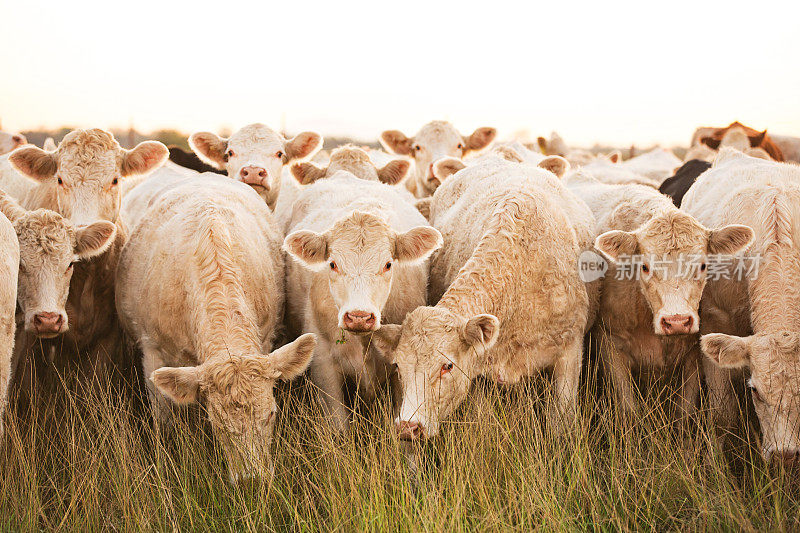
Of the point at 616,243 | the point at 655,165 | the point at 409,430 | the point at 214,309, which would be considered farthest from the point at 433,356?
the point at 655,165

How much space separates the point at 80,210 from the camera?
6.10 m

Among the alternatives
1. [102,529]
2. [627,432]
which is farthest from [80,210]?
[627,432]

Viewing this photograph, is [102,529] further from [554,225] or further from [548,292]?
[554,225]

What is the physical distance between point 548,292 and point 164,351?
269cm

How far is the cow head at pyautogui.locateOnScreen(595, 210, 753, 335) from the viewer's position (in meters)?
5.06

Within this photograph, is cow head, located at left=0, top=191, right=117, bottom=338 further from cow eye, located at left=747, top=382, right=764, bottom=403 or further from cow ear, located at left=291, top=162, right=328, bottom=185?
cow eye, located at left=747, top=382, right=764, bottom=403

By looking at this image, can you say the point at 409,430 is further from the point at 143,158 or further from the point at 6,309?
the point at 143,158

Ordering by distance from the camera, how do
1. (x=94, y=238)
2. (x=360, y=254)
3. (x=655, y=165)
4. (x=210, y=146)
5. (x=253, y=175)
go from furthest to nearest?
(x=655, y=165) < (x=210, y=146) < (x=253, y=175) < (x=94, y=238) < (x=360, y=254)

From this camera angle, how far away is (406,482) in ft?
14.2

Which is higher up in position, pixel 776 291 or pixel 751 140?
pixel 776 291

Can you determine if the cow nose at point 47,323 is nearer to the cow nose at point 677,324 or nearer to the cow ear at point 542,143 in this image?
the cow nose at point 677,324

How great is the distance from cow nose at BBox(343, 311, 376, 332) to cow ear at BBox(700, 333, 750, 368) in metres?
2.11

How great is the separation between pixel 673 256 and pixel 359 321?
6.99 ft

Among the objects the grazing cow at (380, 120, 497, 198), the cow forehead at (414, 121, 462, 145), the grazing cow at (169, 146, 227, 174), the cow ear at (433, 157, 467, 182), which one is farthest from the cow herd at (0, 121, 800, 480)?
the grazing cow at (169, 146, 227, 174)
